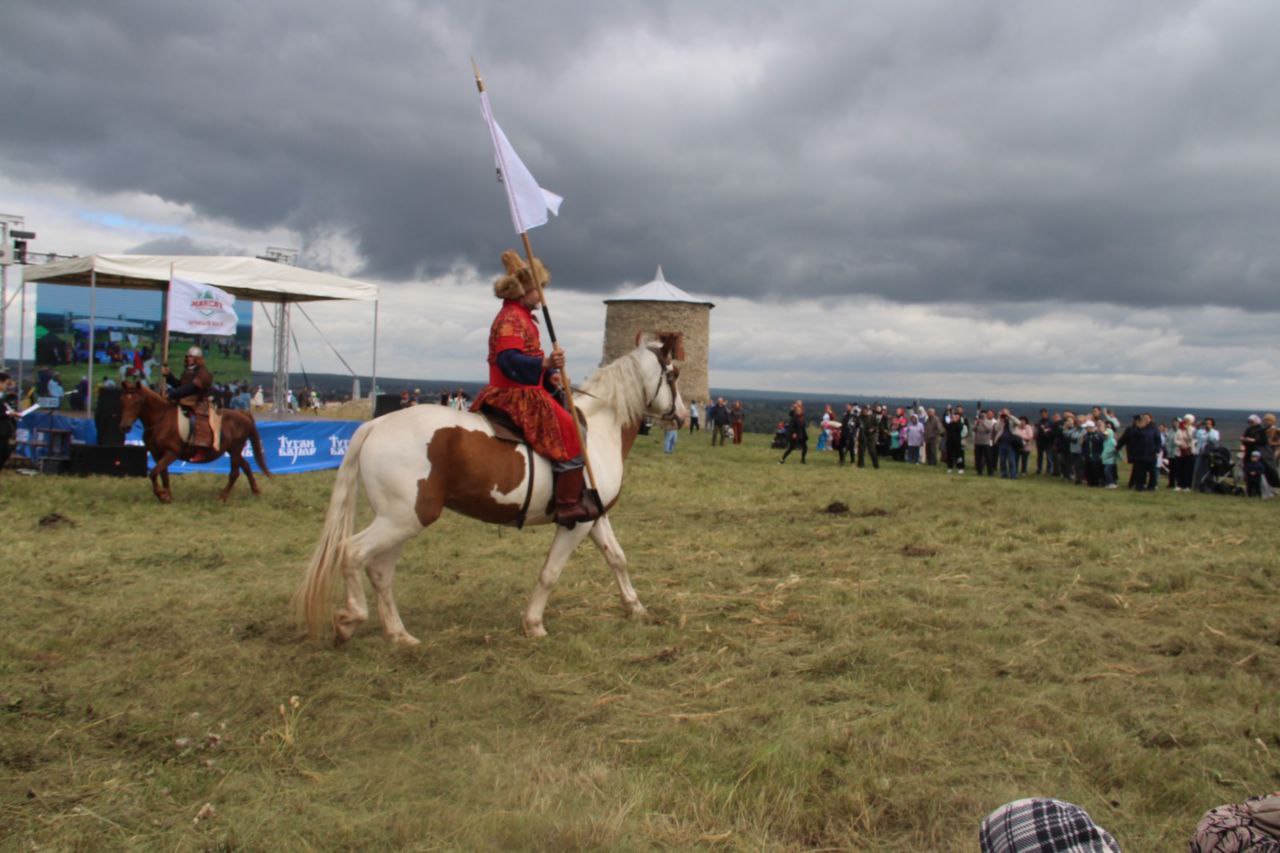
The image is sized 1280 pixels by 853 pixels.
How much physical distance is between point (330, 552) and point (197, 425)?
8368 millimetres

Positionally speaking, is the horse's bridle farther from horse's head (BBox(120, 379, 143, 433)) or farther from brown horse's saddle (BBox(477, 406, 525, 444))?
horse's head (BBox(120, 379, 143, 433))

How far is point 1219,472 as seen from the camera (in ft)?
58.8

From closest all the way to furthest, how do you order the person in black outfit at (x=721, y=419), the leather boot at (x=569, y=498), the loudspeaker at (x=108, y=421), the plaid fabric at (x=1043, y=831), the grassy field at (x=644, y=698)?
the plaid fabric at (x=1043, y=831) → the grassy field at (x=644, y=698) → the leather boot at (x=569, y=498) → the loudspeaker at (x=108, y=421) → the person in black outfit at (x=721, y=419)

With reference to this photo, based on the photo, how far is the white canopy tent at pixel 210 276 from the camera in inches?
673

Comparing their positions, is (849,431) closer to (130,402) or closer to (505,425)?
(130,402)

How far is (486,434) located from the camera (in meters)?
6.01

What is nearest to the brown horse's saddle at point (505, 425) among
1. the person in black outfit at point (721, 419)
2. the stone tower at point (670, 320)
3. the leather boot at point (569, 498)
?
the leather boot at point (569, 498)

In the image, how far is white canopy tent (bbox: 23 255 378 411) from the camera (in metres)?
17.1

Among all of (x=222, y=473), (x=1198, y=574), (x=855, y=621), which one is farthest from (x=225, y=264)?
(x=1198, y=574)

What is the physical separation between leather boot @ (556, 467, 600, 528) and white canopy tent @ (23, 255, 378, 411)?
1401 cm

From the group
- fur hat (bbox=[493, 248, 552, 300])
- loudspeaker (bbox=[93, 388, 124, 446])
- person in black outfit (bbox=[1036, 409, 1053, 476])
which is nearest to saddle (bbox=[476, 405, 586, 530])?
fur hat (bbox=[493, 248, 552, 300])

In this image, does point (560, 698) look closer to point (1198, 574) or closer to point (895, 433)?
point (1198, 574)

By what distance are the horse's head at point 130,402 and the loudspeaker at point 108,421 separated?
8.73 ft

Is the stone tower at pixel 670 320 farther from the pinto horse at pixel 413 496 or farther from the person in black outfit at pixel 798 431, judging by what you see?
the pinto horse at pixel 413 496
